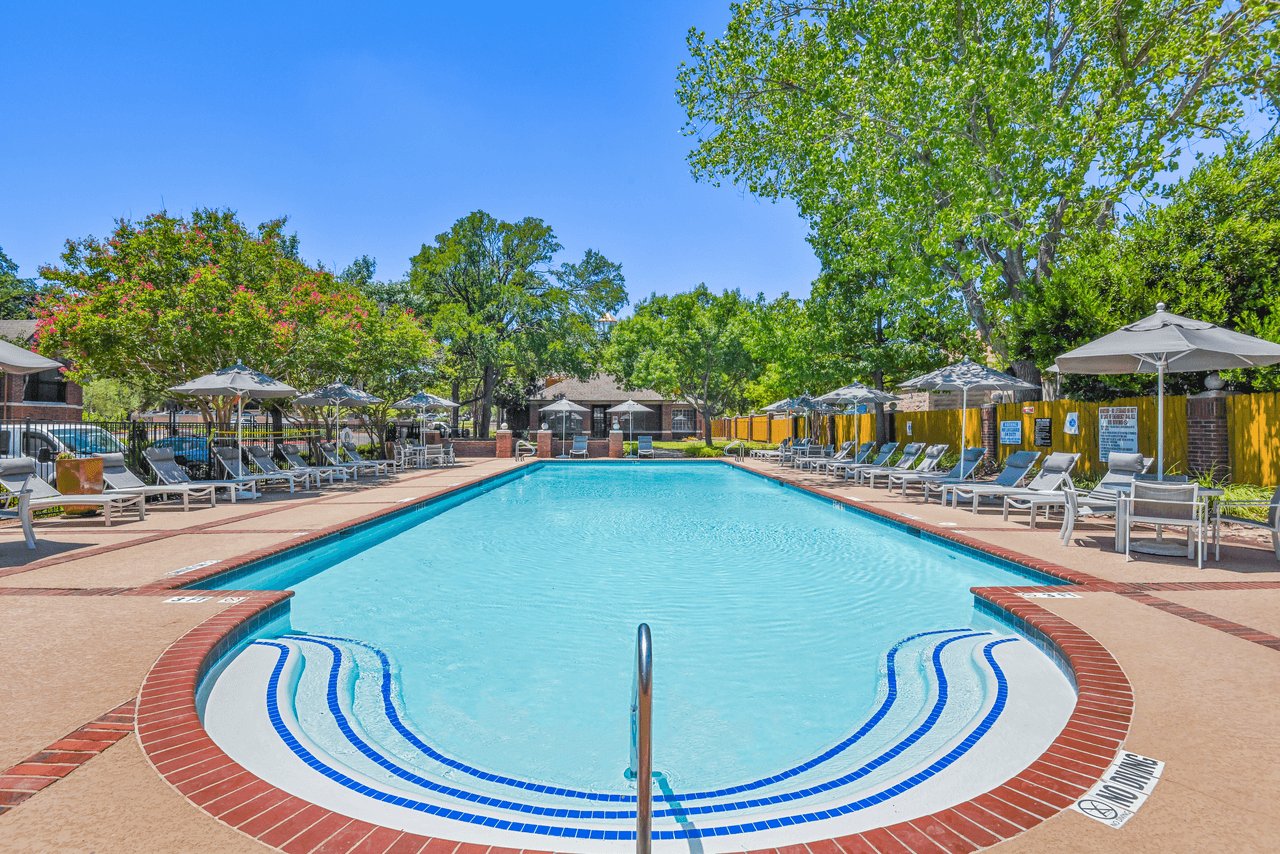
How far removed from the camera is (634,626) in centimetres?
566

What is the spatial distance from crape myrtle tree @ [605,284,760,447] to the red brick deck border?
82.2 ft

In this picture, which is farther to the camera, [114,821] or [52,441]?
[52,441]

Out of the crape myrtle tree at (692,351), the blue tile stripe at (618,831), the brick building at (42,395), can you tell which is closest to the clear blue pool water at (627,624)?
the blue tile stripe at (618,831)

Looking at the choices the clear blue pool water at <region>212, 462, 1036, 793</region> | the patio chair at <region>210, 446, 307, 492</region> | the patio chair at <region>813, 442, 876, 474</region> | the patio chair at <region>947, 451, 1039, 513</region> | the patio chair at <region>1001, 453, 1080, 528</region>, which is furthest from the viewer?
the patio chair at <region>813, 442, 876, 474</region>

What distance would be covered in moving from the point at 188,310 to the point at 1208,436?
19947 mm

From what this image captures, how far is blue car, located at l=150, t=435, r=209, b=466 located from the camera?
14.5 meters

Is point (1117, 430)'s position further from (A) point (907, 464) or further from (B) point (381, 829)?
(B) point (381, 829)

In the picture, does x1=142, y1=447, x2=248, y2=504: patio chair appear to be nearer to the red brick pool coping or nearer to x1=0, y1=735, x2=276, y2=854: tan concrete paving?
the red brick pool coping

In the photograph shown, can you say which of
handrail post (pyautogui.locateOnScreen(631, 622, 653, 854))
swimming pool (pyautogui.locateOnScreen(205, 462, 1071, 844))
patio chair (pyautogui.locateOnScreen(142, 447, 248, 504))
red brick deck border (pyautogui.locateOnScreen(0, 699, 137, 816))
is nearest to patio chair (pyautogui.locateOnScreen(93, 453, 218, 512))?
patio chair (pyautogui.locateOnScreen(142, 447, 248, 504))

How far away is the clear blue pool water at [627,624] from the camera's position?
148 inches

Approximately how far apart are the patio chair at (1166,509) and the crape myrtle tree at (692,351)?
20032 mm

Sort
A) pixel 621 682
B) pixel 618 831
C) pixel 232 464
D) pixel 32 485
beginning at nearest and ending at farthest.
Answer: pixel 618 831 → pixel 621 682 → pixel 32 485 → pixel 232 464

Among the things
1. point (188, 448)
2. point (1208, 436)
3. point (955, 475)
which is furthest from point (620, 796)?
point (188, 448)

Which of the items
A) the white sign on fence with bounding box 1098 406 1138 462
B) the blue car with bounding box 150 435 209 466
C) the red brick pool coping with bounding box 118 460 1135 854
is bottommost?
the red brick pool coping with bounding box 118 460 1135 854
